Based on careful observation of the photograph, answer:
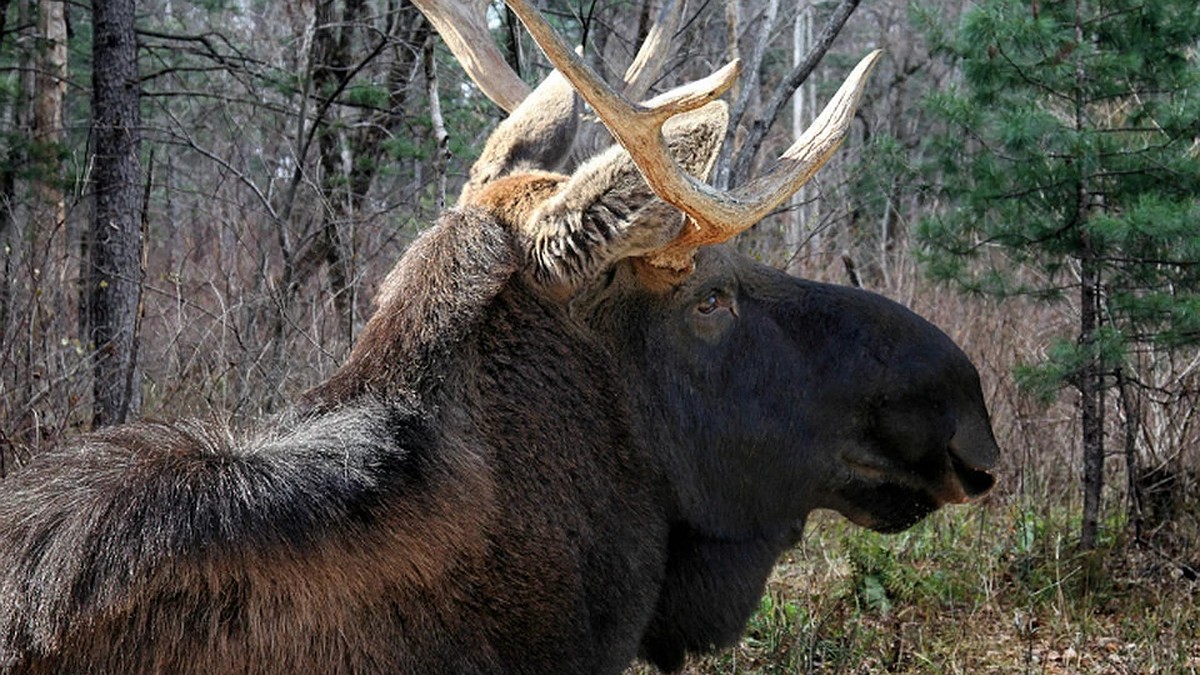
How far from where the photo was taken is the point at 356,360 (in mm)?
3377

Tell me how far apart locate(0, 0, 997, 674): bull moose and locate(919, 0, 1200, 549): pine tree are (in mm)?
3178

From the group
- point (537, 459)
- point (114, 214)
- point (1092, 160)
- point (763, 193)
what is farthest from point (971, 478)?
point (114, 214)

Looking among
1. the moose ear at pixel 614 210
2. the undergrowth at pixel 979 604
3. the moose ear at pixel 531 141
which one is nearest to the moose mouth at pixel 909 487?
the moose ear at pixel 614 210

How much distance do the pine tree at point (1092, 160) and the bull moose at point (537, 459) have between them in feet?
10.4

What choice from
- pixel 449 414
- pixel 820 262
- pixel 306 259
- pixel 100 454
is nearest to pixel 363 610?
pixel 449 414

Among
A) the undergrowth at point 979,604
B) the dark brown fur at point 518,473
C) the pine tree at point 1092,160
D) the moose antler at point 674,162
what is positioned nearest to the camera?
the dark brown fur at point 518,473

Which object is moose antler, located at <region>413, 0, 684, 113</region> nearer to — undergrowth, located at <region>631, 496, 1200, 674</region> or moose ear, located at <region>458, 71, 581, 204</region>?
moose ear, located at <region>458, 71, 581, 204</region>

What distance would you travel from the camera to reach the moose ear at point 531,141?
406cm

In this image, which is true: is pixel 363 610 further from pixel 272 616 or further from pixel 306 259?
pixel 306 259

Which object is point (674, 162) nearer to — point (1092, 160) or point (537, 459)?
point (537, 459)

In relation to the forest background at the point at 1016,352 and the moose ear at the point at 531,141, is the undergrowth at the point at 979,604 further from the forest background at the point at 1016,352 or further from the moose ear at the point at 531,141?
the moose ear at the point at 531,141

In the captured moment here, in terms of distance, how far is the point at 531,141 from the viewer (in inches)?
161

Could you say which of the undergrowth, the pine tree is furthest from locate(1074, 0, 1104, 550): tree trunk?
the undergrowth

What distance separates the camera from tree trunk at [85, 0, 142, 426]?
6.69m
